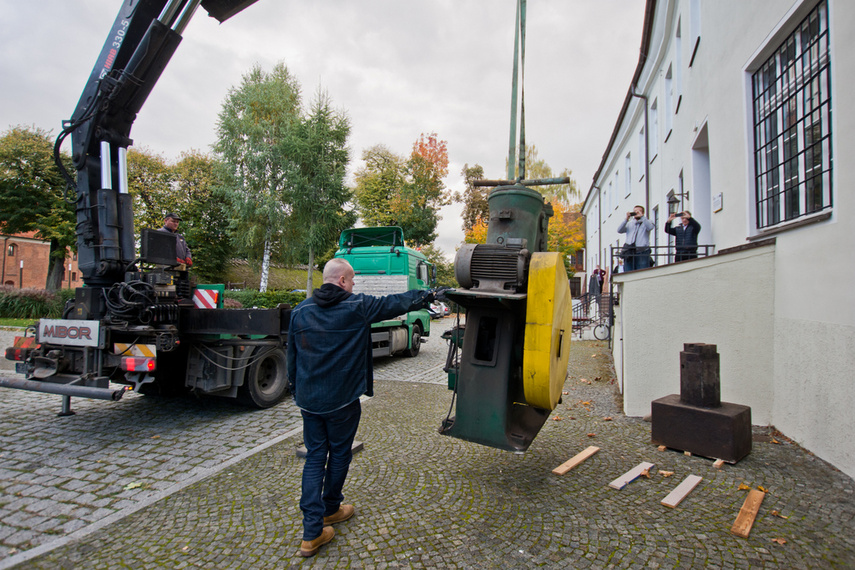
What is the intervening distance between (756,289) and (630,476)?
2.90 meters

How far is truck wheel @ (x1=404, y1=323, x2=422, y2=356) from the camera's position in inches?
462

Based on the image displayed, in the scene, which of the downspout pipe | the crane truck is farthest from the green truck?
the downspout pipe

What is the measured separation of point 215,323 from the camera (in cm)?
551

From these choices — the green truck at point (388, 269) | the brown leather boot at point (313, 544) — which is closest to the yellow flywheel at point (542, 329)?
the brown leather boot at point (313, 544)

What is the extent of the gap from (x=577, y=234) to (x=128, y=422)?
35188 millimetres

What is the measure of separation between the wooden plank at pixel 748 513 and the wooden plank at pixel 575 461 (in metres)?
1.24

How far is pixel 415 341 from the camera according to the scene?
39.1 feet

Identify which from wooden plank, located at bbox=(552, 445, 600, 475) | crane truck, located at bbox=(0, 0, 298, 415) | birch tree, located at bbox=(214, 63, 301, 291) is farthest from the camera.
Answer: birch tree, located at bbox=(214, 63, 301, 291)

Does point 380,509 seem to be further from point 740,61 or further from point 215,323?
point 740,61

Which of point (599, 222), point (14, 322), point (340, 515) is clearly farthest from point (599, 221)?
point (14, 322)

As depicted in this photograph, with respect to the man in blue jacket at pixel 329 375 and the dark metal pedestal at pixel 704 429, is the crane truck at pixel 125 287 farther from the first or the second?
the dark metal pedestal at pixel 704 429

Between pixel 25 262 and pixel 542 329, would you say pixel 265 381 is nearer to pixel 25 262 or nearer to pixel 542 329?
pixel 542 329

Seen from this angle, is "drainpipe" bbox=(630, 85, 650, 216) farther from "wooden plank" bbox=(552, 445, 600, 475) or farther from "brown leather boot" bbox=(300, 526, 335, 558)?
"brown leather boot" bbox=(300, 526, 335, 558)

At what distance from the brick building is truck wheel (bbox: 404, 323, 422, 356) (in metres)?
47.5
